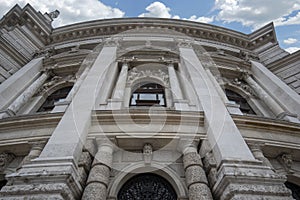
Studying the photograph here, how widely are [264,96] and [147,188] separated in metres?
8.95

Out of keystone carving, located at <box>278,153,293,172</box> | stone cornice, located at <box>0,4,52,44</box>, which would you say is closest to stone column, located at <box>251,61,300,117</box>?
keystone carving, located at <box>278,153,293,172</box>

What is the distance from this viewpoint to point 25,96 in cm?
1120

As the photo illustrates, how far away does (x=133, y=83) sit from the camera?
38.5 feet

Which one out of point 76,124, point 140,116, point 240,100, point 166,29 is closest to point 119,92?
point 140,116

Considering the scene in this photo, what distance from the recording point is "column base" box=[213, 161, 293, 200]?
14.5 feet

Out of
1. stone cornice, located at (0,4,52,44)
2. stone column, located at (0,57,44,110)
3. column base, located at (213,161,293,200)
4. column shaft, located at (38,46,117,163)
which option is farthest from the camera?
stone cornice, located at (0,4,52,44)

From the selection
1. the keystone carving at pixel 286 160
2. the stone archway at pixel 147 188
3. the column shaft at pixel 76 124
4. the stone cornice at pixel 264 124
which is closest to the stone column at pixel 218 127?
the stone cornice at pixel 264 124

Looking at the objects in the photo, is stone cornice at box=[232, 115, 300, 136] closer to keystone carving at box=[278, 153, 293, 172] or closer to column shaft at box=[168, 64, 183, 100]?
keystone carving at box=[278, 153, 293, 172]

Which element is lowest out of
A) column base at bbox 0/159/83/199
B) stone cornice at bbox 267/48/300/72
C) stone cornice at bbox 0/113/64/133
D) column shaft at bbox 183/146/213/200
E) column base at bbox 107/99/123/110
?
column base at bbox 0/159/83/199

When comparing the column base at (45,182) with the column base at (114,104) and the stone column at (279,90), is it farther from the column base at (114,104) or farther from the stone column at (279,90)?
the stone column at (279,90)

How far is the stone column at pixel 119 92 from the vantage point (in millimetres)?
8434

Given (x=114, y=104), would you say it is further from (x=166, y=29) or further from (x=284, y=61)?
(x=284, y=61)

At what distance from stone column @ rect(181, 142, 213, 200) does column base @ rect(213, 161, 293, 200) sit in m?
0.34

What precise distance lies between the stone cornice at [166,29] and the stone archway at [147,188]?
513 inches
